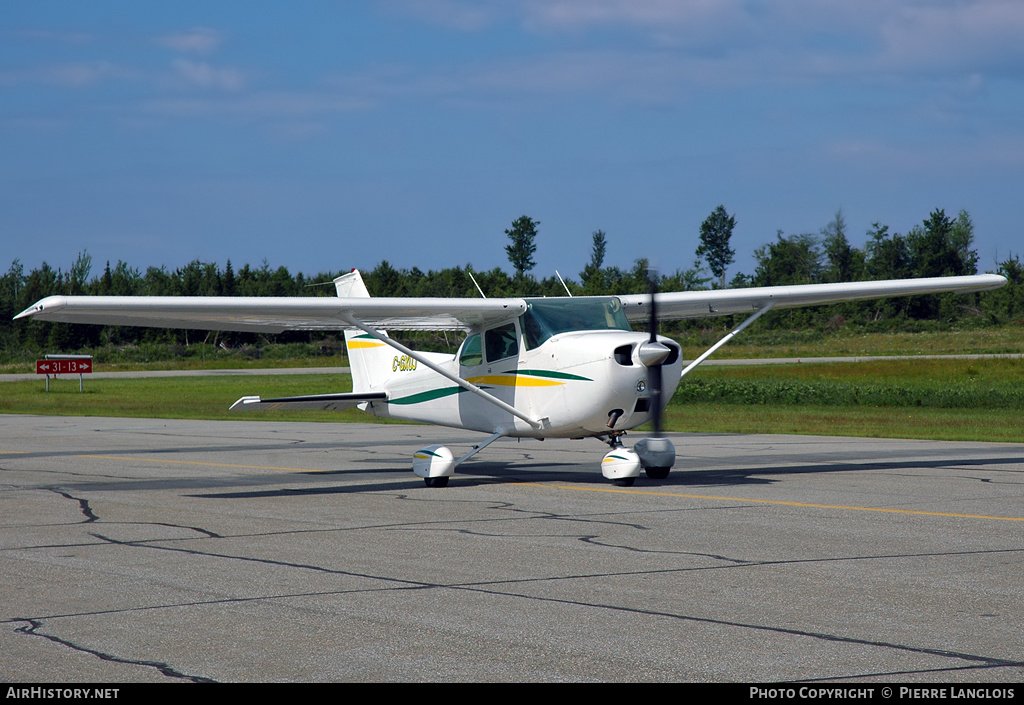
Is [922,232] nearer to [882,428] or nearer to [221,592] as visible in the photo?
[882,428]

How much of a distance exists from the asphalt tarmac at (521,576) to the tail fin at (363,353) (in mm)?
2488

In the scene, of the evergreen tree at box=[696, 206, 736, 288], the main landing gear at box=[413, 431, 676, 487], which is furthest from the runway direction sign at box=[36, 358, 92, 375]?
the evergreen tree at box=[696, 206, 736, 288]

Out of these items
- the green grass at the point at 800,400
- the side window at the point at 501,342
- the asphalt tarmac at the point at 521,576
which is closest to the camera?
the asphalt tarmac at the point at 521,576

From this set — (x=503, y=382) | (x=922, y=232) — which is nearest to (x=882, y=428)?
(x=503, y=382)

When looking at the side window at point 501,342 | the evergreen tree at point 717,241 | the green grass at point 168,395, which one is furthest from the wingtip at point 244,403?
the evergreen tree at point 717,241

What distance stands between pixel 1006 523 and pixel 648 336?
4.64m

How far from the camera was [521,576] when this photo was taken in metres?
7.67

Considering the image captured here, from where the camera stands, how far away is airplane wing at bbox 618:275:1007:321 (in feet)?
53.1

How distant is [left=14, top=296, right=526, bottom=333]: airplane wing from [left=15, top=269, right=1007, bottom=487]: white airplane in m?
0.02

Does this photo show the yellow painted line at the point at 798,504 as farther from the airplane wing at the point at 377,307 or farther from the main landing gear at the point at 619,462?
the airplane wing at the point at 377,307

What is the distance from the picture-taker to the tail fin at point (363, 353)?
1747 cm

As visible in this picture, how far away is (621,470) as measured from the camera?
13.4 meters

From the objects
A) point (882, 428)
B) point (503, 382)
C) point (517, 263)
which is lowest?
point (882, 428)
